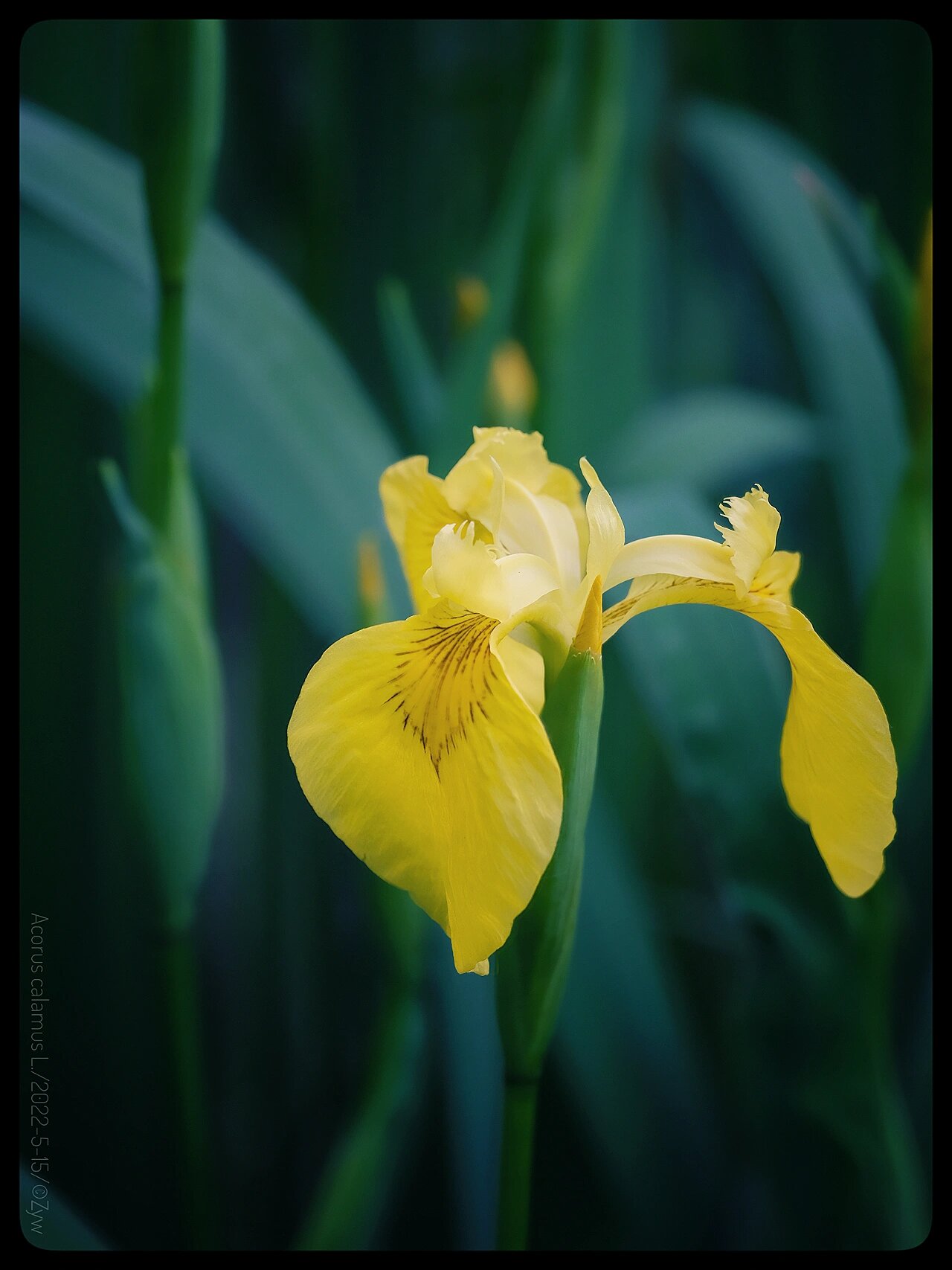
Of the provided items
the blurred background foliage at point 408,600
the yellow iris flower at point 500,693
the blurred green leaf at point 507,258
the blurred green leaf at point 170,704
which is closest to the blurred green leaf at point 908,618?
the blurred background foliage at point 408,600

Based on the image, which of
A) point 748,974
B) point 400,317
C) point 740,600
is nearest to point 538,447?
point 740,600

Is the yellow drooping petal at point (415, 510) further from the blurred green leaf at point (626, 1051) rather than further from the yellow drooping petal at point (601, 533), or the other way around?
the blurred green leaf at point (626, 1051)

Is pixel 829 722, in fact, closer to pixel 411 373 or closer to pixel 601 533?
pixel 601 533

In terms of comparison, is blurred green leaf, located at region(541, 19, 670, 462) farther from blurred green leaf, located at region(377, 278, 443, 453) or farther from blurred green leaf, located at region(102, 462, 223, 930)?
blurred green leaf, located at region(102, 462, 223, 930)

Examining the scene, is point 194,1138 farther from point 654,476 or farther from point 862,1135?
point 654,476

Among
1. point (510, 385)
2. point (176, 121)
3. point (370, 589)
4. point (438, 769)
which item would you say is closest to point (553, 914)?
point (438, 769)

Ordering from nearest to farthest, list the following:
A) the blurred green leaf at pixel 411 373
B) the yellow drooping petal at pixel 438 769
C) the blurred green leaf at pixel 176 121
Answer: the yellow drooping petal at pixel 438 769, the blurred green leaf at pixel 176 121, the blurred green leaf at pixel 411 373

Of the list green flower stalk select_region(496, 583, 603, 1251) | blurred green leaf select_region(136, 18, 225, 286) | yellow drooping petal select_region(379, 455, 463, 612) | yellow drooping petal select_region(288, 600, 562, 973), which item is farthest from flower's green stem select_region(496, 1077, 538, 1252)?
blurred green leaf select_region(136, 18, 225, 286)
